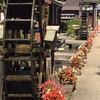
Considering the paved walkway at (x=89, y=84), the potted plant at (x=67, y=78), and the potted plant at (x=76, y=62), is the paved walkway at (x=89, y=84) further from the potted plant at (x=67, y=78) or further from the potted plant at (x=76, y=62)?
the potted plant at (x=76, y=62)

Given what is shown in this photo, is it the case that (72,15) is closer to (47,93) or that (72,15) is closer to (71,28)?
(71,28)

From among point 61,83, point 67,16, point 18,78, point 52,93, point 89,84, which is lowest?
point 89,84

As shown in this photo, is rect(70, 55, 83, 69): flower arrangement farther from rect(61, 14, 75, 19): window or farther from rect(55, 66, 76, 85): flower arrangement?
rect(61, 14, 75, 19): window

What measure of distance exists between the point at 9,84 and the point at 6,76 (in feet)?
1.98

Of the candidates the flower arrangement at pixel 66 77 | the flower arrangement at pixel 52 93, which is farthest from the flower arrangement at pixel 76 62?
the flower arrangement at pixel 52 93

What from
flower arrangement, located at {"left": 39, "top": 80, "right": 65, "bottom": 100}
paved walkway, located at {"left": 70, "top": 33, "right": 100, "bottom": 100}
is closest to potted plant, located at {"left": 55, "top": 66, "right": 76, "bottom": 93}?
paved walkway, located at {"left": 70, "top": 33, "right": 100, "bottom": 100}

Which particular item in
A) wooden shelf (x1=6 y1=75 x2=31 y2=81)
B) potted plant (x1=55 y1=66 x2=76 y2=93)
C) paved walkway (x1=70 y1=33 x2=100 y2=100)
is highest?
wooden shelf (x1=6 y1=75 x2=31 y2=81)

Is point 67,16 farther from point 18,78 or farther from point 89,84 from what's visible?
point 18,78

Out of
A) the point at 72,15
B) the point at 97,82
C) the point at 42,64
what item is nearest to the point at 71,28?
the point at 72,15

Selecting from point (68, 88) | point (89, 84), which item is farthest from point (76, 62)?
point (68, 88)

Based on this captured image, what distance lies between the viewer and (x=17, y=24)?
8367mm

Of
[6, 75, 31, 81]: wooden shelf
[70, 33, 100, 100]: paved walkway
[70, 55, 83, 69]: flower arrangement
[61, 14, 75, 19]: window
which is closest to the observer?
[6, 75, 31, 81]: wooden shelf

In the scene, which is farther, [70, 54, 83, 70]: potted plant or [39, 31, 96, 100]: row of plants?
[70, 54, 83, 70]: potted plant

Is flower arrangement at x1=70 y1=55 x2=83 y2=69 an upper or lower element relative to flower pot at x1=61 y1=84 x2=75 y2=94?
upper
